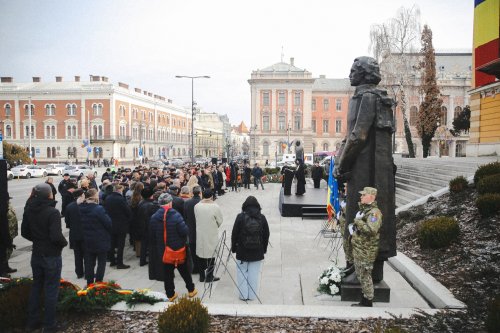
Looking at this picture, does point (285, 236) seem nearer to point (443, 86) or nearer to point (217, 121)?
point (443, 86)

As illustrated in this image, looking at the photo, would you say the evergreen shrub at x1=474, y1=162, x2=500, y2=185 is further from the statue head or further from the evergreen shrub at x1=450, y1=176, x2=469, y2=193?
the statue head

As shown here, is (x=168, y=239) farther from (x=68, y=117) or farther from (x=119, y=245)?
(x=68, y=117)

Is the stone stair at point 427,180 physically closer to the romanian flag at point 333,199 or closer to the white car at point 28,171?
the romanian flag at point 333,199

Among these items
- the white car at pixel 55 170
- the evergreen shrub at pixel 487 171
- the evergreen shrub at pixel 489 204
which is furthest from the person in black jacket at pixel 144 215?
the white car at pixel 55 170

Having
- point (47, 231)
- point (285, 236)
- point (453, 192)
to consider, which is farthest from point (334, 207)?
point (47, 231)

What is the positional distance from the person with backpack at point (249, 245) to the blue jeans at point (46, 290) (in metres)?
2.67

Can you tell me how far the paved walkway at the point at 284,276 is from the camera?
610cm

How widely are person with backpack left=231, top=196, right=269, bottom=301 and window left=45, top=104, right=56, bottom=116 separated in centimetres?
6675

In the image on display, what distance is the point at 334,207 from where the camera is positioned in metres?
10.8

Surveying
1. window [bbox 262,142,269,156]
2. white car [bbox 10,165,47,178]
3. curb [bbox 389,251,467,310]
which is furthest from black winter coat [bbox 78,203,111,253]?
window [bbox 262,142,269,156]

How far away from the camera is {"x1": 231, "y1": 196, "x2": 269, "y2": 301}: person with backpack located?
602cm

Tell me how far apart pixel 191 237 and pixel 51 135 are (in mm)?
65621

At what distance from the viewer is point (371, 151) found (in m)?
5.61

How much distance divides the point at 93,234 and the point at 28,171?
116 ft
